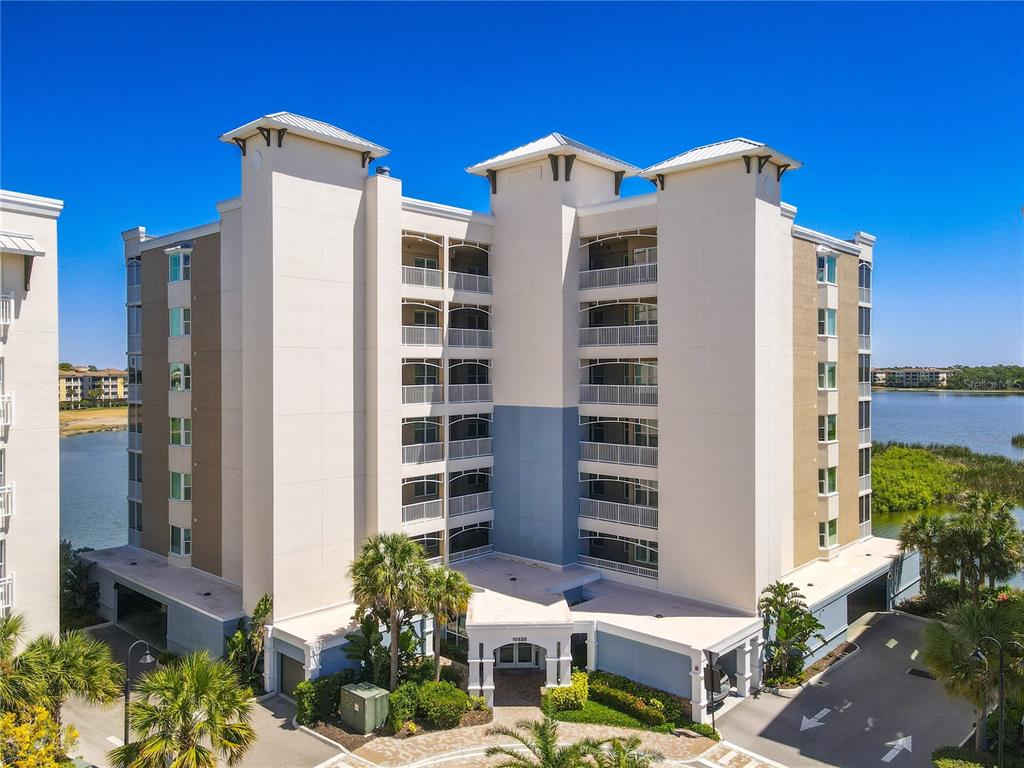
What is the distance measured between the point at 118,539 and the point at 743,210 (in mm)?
34641

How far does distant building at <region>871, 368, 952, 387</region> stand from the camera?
176500 millimetres

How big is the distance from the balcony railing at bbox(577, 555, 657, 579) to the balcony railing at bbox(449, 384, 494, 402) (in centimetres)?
741

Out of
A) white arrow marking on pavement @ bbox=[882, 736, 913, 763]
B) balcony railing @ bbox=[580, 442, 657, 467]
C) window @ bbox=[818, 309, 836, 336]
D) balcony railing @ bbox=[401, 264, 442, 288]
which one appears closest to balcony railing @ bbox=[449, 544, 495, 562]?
balcony railing @ bbox=[580, 442, 657, 467]

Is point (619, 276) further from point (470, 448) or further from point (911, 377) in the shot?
point (911, 377)

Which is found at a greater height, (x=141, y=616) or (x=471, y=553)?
(x=471, y=553)

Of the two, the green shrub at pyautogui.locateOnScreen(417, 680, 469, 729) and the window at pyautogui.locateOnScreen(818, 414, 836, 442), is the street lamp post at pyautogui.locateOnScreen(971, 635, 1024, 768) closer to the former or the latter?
the window at pyautogui.locateOnScreen(818, 414, 836, 442)

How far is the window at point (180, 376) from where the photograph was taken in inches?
1062

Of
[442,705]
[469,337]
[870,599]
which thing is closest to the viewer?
[442,705]

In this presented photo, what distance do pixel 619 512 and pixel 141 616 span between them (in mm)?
19462

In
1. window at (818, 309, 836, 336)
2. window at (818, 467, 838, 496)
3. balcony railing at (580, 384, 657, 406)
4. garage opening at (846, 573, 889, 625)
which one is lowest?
garage opening at (846, 573, 889, 625)

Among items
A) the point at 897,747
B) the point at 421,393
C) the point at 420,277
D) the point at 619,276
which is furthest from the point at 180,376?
the point at 897,747

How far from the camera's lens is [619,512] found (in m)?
26.5

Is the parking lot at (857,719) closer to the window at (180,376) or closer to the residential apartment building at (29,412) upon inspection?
the residential apartment building at (29,412)

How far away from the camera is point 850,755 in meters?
18.3
